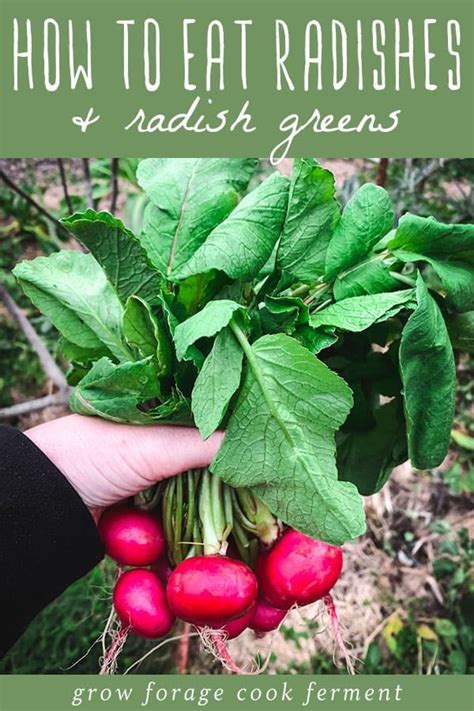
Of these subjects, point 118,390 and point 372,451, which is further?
point 372,451

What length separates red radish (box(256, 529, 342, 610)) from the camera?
39.8 inches

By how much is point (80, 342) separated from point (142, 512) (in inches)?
11.3

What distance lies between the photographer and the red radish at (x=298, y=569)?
101 centimetres

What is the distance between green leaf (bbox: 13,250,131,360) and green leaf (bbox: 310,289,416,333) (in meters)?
0.30

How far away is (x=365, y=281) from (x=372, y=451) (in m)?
0.33

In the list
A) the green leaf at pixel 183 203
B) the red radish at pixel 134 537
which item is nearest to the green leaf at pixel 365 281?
the green leaf at pixel 183 203

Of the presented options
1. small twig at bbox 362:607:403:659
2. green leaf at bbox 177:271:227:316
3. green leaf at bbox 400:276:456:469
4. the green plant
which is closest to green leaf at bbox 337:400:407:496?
the green plant

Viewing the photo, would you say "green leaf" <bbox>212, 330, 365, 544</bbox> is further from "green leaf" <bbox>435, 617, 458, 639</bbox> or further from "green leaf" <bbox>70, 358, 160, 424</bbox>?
"green leaf" <bbox>435, 617, 458, 639</bbox>

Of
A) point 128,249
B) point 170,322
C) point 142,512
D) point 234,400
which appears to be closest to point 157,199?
point 128,249

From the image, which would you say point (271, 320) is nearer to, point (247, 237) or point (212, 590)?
point (247, 237)

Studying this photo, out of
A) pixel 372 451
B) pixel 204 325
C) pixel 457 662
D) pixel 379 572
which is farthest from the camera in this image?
pixel 379 572

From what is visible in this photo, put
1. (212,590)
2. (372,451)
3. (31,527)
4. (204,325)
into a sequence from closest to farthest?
(204,325) < (212,590) < (31,527) < (372,451)

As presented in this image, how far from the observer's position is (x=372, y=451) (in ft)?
3.83

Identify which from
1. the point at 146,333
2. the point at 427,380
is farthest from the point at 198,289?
the point at 427,380
